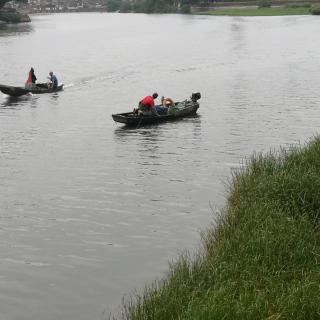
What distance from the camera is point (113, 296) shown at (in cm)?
1374

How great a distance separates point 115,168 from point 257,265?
1373 cm

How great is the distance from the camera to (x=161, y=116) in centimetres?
3456

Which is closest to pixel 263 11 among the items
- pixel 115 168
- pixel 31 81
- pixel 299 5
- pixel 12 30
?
pixel 299 5

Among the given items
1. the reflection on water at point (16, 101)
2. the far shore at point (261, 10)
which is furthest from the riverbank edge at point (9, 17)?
the reflection on water at point (16, 101)

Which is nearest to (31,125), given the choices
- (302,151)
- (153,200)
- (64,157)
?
(64,157)

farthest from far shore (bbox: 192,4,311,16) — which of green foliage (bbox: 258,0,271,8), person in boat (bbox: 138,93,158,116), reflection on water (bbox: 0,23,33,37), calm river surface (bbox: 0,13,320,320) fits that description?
person in boat (bbox: 138,93,158,116)

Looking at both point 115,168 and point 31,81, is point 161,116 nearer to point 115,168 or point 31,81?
point 115,168

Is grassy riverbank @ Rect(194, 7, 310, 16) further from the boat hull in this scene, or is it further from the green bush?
the boat hull

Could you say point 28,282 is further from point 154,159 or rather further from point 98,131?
point 98,131

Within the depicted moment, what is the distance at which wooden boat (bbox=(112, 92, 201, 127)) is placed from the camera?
3291 cm

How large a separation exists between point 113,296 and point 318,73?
1847 inches

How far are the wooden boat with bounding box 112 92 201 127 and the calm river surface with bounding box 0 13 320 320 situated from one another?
24.7 inches

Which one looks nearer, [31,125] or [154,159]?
[154,159]

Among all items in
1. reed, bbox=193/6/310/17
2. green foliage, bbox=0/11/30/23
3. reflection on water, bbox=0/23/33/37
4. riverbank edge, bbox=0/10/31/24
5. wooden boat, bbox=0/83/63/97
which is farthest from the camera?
riverbank edge, bbox=0/10/31/24
